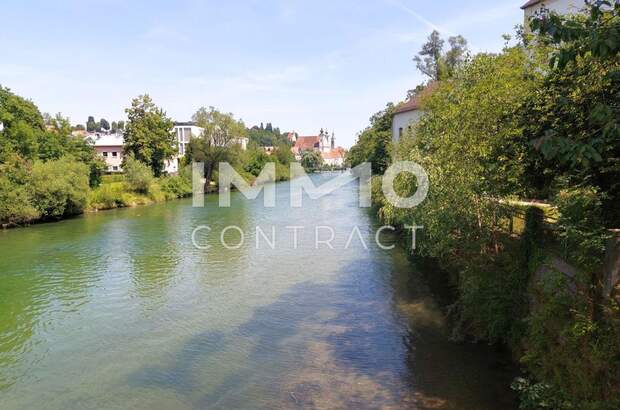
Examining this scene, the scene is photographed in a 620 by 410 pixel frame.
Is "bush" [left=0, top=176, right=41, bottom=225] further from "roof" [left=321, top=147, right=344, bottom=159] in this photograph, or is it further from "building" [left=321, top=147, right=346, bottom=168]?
"roof" [left=321, top=147, right=344, bottom=159]

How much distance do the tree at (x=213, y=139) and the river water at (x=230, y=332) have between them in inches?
1205

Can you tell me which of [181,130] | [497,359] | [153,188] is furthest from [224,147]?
[497,359]

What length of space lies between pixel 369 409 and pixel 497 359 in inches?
114

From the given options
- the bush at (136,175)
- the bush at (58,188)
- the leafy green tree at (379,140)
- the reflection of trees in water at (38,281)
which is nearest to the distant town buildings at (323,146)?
the leafy green tree at (379,140)

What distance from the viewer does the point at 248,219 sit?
1114 inches

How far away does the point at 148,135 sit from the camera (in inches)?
1741

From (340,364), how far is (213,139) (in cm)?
4458

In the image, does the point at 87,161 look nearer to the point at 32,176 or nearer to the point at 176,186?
the point at 176,186

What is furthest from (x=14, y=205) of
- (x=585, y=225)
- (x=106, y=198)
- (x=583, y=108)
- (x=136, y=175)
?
(x=583, y=108)

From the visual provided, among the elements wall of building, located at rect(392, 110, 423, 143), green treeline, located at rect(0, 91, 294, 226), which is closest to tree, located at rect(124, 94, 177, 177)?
green treeline, located at rect(0, 91, 294, 226)

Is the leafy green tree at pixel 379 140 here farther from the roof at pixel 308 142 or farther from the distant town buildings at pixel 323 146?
the roof at pixel 308 142

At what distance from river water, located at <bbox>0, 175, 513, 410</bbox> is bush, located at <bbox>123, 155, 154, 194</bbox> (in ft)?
60.1

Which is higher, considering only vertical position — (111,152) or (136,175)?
(111,152)

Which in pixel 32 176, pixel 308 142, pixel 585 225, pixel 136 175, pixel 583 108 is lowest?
pixel 585 225
